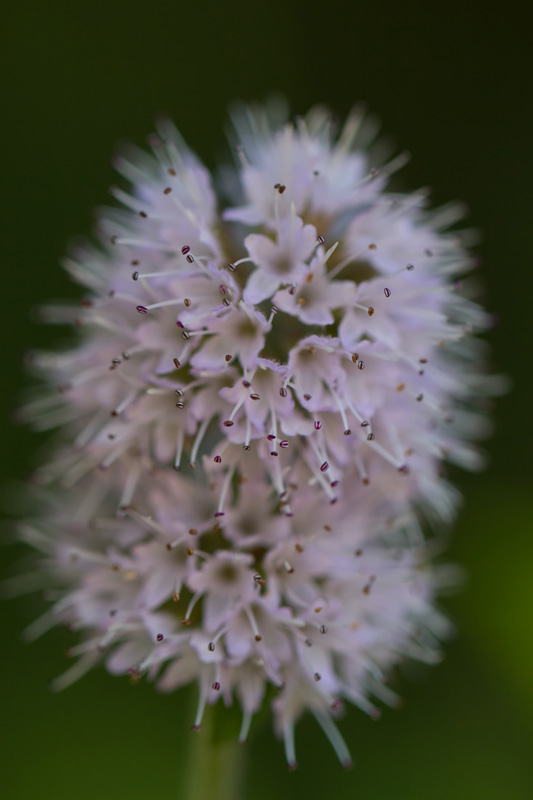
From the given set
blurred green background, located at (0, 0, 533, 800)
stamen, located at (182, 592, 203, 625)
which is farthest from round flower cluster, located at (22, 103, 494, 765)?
blurred green background, located at (0, 0, 533, 800)

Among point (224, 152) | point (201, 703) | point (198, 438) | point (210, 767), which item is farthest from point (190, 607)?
point (224, 152)

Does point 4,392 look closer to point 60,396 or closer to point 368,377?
point 60,396

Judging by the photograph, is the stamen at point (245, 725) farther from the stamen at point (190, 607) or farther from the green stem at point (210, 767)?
the stamen at point (190, 607)

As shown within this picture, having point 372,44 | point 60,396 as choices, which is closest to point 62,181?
point 372,44

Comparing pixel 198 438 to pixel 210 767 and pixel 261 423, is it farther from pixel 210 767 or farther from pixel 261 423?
pixel 210 767

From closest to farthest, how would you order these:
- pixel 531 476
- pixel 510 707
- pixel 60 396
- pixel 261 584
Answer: pixel 261 584
pixel 60 396
pixel 510 707
pixel 531 476

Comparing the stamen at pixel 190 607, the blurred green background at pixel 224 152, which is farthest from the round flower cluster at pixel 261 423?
the blurred green background at pixel 224 152

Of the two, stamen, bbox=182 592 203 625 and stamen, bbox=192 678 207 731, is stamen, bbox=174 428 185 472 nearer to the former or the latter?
stamen, bbox=182 592 203 625
